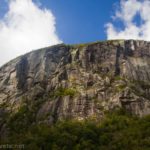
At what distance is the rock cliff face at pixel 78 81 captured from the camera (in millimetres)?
160938

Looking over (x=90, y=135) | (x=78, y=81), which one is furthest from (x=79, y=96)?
(x=90, y=135)

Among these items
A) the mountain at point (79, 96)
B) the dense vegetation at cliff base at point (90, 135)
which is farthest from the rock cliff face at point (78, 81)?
the dense vegetation at cliff base at point (90, 135)

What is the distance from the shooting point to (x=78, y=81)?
17788cm

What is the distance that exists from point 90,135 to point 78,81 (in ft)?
133

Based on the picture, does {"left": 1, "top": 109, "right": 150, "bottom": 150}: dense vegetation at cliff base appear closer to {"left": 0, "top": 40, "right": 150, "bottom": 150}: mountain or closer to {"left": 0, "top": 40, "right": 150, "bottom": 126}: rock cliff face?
{"left": 0, "top": 40, "right": 150, "bottom": 150}: mountain

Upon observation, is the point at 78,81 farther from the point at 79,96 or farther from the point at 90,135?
the point at 90,135

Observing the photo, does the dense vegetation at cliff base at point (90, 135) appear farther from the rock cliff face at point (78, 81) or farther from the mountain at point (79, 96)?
the rock cliff face at point (78, 81)

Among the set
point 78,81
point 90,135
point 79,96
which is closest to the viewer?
point 90,135

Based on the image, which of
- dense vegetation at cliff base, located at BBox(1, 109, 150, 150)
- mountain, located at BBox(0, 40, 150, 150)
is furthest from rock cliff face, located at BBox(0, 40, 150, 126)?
dense vegetation at cliff base, located at BBox(1, 109, 150, 150)

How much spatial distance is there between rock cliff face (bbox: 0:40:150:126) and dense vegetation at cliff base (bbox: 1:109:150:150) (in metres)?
6.28

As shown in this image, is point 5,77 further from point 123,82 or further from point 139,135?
point 139,135

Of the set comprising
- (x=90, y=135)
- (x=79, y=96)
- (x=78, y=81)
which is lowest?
→ (x=90, y=135)

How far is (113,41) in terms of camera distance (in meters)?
200

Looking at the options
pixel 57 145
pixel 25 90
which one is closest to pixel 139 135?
pixel 57 145
